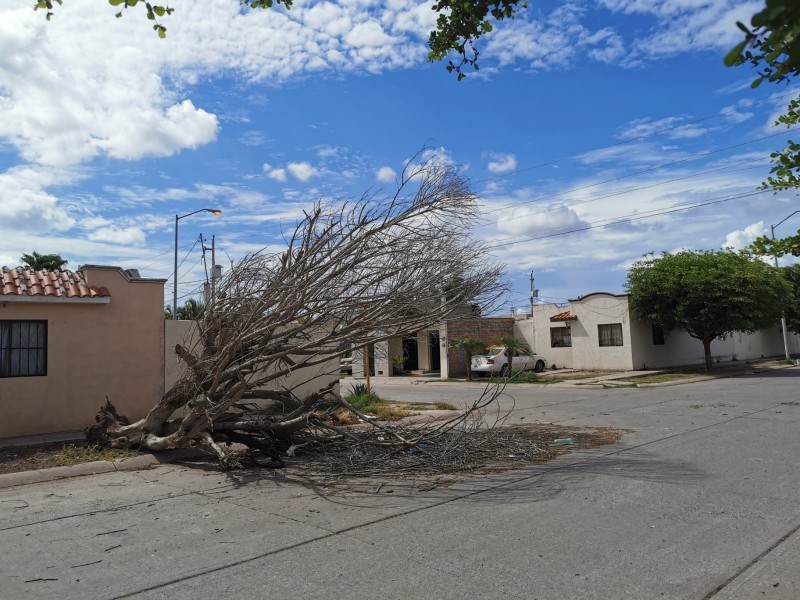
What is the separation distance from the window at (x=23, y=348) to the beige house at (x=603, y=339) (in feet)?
85.7

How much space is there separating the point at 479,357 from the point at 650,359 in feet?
28.9

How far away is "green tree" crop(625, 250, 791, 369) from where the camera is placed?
2772 centimetres

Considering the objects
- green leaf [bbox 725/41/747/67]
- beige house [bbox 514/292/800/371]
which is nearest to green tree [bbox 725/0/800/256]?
green leaf [bbox 725/41/747/67]

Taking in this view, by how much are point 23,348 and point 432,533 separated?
9.99 meters

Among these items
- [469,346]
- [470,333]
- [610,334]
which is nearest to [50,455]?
[469,346]

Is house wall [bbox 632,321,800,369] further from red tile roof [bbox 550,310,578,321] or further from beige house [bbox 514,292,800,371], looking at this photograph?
red tile roof [bbox 550,310,578,321]

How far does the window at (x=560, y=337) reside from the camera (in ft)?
117

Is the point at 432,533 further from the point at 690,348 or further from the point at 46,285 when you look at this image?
the point at 690,348

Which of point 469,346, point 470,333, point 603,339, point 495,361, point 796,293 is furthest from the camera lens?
point 796,293

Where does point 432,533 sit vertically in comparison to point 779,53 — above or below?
below

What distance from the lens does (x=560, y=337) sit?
118ft

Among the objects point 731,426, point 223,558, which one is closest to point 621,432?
point 731,426

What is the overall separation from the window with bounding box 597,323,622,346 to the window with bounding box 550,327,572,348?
109 inches

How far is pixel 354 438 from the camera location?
9.77 metres
